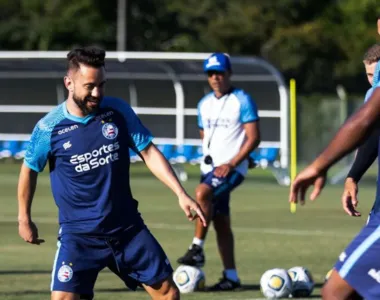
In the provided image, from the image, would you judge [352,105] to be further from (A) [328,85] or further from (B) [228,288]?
(B) [228,288]

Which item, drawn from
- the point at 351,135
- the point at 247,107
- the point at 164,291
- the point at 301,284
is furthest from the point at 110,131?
the point at 247,107

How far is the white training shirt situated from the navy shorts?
0.58ft

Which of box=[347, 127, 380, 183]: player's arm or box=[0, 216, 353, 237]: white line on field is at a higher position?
box=[347, 127, 380, 183]: player's arm

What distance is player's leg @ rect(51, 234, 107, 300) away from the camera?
760 cm

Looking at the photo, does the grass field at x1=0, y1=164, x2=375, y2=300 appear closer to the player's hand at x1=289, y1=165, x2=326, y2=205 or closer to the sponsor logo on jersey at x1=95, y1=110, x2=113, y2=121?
the sponsor logo on jersey at x1=95, y1=110, x2=113, y2=121

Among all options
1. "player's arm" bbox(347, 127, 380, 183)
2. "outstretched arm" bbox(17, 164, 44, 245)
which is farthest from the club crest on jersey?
"player's arm" bbox(347, 127, 380, 183)

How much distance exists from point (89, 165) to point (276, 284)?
11.7ft

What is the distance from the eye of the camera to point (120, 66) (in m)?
28.8

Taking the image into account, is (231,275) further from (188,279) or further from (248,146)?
(248,146)

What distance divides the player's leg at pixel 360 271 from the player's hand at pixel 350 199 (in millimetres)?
1361

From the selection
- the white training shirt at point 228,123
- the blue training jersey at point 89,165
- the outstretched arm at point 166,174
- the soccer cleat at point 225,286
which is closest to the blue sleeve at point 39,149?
the blue training jersey at point 89,165

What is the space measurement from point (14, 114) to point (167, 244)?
65.2ft

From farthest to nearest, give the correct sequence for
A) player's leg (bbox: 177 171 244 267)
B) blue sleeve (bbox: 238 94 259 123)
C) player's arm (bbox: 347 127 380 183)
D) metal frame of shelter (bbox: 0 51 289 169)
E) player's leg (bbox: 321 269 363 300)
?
metal frame of shelter (bbox: 0 51 289 169)
blue sleeve (bbox: 238 94 259 123)
player's leg (bbox: 177 171 244 267)
player's arm (bbox: 347 127 380 183)
player's leg (bbox: 321 269 363 300)

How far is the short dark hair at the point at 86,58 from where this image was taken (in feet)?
25.3
